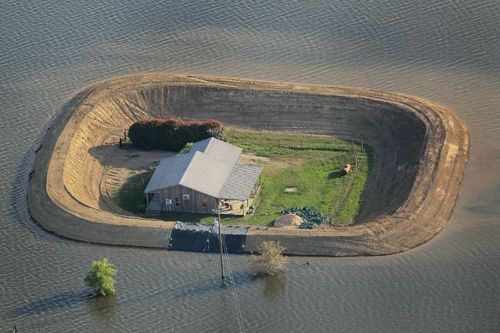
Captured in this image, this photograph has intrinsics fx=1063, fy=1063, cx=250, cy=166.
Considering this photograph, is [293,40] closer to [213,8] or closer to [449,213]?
[213,8]

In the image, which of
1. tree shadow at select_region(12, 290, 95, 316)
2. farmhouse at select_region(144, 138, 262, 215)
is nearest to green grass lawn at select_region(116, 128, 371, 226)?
farmhouse at select_region(144, 138, 262, 215)

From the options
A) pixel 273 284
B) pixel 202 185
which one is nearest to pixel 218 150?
pixel 202 185

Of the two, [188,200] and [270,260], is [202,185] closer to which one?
[188,200]

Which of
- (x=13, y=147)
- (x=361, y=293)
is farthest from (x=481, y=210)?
(x=13, y=147)

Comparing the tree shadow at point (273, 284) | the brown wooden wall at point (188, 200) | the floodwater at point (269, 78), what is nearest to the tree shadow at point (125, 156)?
the floodwater at point (269, 78)

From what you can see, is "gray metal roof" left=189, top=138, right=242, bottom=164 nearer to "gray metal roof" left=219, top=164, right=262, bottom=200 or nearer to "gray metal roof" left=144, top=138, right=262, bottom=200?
"gray metal roof" left=144, top=138, right=262, bottom=200

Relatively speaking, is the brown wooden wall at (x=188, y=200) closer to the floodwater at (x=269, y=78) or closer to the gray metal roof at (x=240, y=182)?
the gray metal roof at (x=240, y=182)
